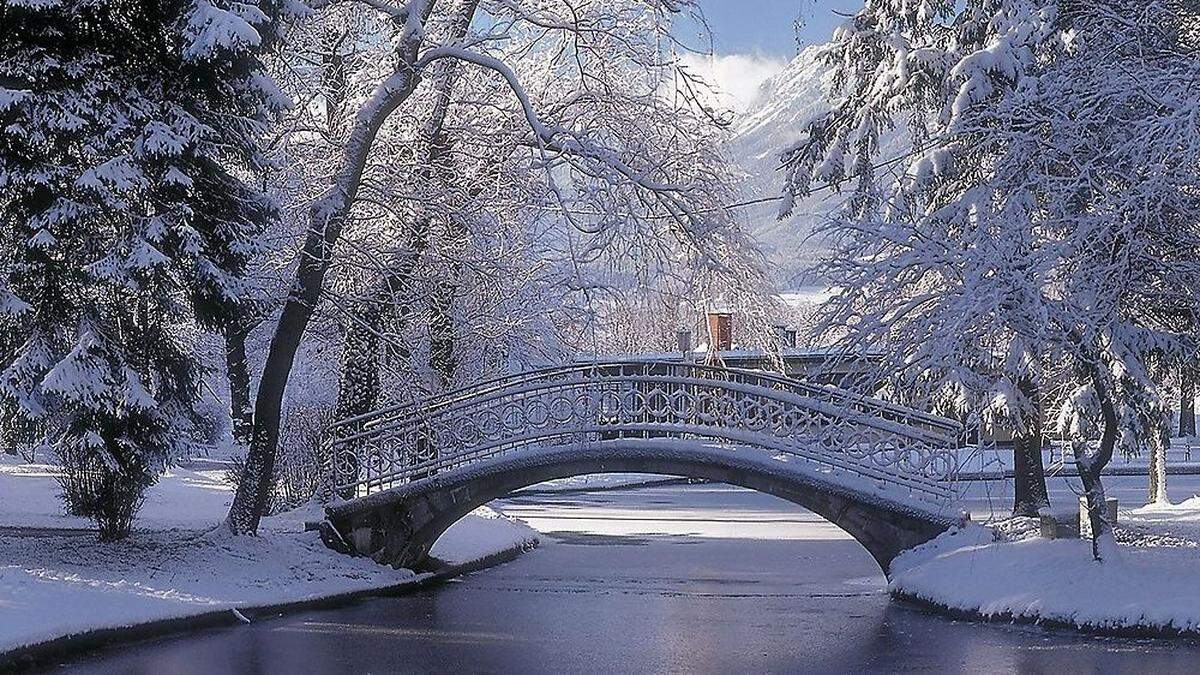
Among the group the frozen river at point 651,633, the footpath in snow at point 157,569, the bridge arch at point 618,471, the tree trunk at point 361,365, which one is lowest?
the frozen river at point 651,633

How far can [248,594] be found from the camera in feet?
53.6

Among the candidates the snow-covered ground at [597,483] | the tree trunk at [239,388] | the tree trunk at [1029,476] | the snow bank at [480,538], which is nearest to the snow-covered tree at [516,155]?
the tree trunk at [239,388]

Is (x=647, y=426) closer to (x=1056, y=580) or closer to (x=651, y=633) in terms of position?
(x=651, y=633)

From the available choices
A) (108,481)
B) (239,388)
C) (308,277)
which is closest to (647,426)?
(308,277)

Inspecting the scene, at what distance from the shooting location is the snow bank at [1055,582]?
14.2 metres

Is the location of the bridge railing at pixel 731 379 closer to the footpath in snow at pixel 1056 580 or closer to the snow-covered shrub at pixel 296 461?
the footpath in snow at pixel 1056 580

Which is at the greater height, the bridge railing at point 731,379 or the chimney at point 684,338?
the chimney at point 684,338

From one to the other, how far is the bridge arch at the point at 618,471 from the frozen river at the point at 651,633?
2.95ft

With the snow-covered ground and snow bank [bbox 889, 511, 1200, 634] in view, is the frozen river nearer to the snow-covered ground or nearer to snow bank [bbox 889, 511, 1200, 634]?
snow bank [bbox 889, 511, 1200, 634]

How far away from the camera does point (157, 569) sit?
1605 cm

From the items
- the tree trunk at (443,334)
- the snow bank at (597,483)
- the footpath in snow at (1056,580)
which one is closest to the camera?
the footpath in snow at (1056,580)

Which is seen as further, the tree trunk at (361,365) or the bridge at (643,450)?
the tree trunk at (361,365)

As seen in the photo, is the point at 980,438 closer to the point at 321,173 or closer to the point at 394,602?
the point at 394,602

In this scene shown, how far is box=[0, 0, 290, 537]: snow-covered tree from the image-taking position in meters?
15.3
